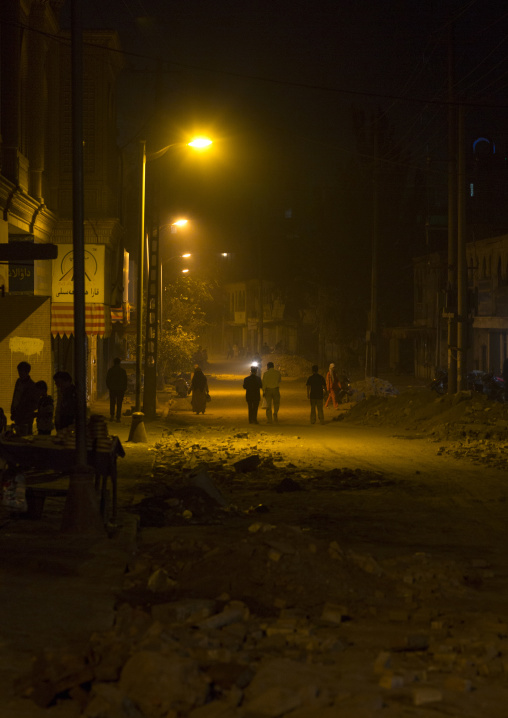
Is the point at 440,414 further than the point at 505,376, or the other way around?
the point at 505,376

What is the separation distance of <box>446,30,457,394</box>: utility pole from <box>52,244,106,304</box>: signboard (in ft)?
35.7

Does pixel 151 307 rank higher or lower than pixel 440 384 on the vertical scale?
higher

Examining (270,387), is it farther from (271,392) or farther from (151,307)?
(151,307)

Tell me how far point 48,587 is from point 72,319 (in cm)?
2237

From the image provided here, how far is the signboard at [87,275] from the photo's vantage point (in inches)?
1113

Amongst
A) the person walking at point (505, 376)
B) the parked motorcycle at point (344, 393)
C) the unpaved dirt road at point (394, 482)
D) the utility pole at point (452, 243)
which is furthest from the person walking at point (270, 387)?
the person walking at point (505, 376)

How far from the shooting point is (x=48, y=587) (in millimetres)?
7730

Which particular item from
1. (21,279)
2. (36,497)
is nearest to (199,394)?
(21,279)

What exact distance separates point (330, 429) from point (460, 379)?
14.1ft

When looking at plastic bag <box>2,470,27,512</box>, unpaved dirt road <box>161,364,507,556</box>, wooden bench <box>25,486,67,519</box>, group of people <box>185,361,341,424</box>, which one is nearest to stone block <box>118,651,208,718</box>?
unpaved dirt road <box>161,364,507,556</box>

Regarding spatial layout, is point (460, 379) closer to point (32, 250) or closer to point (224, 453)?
point (224, 453)

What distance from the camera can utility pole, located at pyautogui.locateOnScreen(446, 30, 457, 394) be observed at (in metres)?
26.6

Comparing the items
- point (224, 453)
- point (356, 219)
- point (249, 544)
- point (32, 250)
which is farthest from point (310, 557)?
point (356, 219)

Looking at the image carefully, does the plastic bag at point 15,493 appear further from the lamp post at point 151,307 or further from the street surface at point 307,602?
the lamp post at point 151,307
